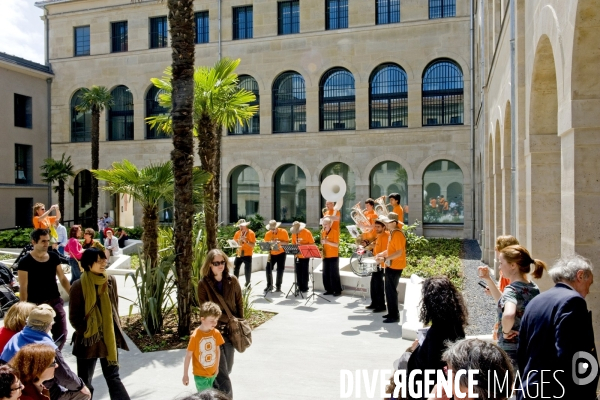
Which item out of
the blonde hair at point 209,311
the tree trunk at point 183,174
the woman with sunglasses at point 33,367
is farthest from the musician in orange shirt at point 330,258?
the woman with sunglasses at point 33,367

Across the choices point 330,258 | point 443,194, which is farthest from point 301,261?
point 443,194

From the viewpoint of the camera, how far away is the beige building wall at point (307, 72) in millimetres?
24969

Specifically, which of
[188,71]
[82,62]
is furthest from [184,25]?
[82,62]

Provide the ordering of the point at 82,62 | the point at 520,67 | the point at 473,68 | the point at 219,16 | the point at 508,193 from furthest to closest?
the point at 82,62 < the point at 219,16 < the point at 473,68 < the point at 508,193 < the point at 520,67

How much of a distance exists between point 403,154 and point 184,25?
18.1 meters

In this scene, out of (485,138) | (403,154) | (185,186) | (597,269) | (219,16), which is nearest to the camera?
(597,269)

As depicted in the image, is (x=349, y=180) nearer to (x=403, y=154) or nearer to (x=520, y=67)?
(x=403, y=154)

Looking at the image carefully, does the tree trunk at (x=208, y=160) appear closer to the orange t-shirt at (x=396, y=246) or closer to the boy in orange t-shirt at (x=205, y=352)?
the orange t-shirt at (x=396, y=246)

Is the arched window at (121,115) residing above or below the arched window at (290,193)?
above

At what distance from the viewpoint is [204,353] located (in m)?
5.03

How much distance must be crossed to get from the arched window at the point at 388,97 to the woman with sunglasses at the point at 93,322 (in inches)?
870

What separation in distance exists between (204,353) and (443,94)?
2269 centimetres

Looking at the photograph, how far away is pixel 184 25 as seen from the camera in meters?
8.79

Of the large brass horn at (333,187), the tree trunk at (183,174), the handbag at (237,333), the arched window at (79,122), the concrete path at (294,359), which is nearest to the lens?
the handbag at (237,333)
